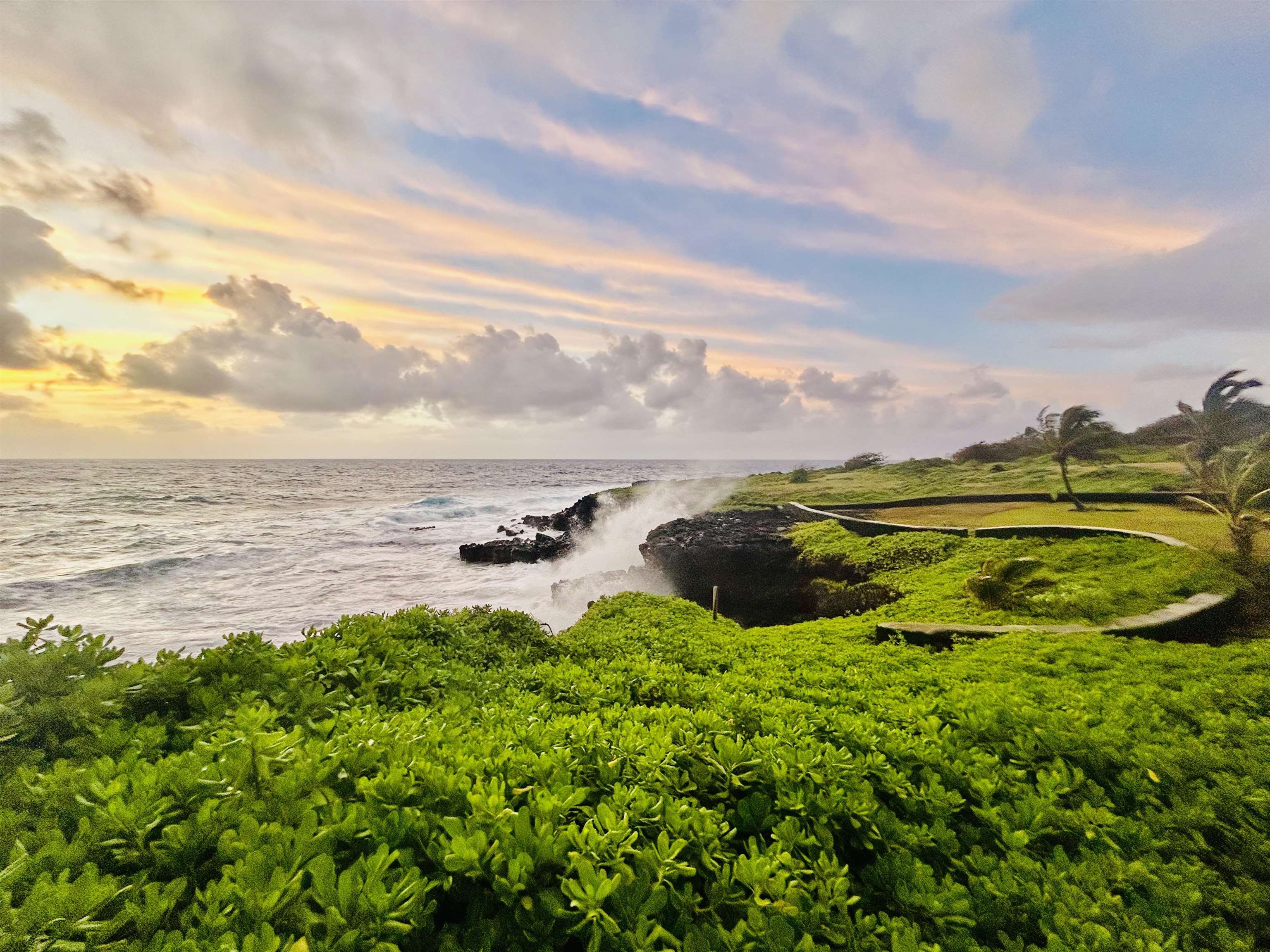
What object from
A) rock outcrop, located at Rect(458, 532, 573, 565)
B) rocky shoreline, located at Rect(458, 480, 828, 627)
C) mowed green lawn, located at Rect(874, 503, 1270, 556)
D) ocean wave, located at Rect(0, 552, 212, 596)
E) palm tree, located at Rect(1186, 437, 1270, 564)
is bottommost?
rock outcrop, located at Rect(458, 532, 573, 565)

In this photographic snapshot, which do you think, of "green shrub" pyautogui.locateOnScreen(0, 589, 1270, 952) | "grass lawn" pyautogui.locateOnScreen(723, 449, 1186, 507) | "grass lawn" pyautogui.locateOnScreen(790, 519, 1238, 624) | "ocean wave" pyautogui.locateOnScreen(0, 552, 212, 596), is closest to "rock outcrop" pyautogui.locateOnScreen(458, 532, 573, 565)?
"grass lawn" pyautogui.locateOnScreen(723, 449, 1186, 507)

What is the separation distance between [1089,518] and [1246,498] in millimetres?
4257

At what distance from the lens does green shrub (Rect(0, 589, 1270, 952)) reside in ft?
4.25

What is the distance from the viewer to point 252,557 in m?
22.4

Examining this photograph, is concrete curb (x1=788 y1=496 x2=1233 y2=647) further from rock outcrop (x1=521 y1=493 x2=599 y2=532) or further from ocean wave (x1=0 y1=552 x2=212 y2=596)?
Answer: rock outcrop (x1=521 y1=493 x2=599 y2=532)

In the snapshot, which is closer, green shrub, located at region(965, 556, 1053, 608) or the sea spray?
green shrub, located at region(965, 556, 1053, 608)

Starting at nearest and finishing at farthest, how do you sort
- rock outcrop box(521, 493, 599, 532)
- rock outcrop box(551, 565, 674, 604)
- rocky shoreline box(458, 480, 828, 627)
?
rocky shoreline box(458, 480, 828, 627) < rock outcrop box(551, 565, 674, 604) < rock outcrop box(521, 493, 599, 532)

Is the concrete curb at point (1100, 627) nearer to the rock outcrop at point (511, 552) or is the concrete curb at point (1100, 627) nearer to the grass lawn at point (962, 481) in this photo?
the grass lawn at point (962, 481)

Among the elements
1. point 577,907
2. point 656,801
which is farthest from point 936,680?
point 577,907

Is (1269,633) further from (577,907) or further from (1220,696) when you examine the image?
(577,907)

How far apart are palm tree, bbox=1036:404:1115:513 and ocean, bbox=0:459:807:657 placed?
15.8m

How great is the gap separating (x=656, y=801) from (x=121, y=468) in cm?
11666

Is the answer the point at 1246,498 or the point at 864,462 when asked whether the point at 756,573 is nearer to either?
the point at 1246,498

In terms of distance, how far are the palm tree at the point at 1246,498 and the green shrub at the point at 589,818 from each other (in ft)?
29.3
